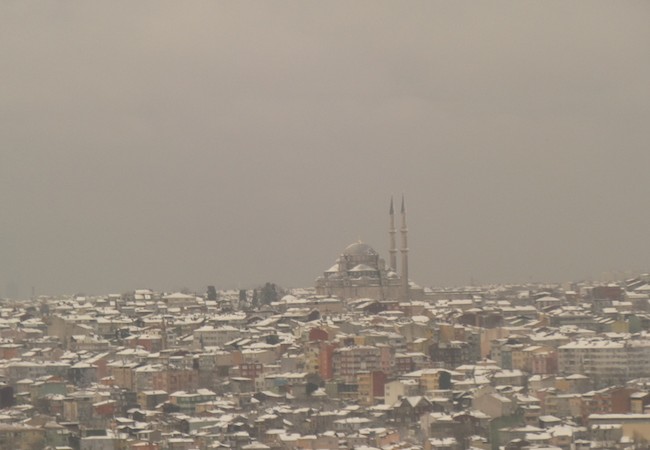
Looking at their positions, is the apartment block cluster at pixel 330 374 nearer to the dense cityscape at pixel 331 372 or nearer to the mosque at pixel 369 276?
the dense cityscape at pixel 331 372

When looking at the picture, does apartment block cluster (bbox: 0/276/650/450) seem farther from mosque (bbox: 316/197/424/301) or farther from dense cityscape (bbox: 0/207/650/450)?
mosque (bbox: 316/197/424/301)

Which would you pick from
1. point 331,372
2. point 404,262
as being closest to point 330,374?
point 331,372

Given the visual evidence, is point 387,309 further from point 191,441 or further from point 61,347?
point 191,441

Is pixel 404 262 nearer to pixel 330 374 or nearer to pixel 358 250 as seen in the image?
pixel 358 250

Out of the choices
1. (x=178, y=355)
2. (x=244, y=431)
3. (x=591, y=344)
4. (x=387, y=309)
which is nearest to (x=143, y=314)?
(x=387, y=309)

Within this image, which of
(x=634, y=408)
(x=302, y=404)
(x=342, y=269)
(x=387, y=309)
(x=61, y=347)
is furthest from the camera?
(x=342, y=269)
